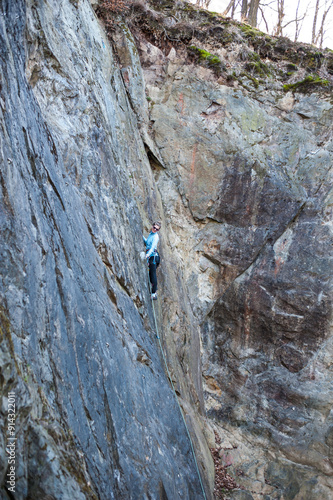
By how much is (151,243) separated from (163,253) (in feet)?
5.06

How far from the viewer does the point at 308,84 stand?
12.5m

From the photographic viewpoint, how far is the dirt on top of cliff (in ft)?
40.0

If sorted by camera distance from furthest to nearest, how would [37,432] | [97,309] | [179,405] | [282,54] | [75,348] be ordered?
1. [282,54]
2. [179,405]
3. [97,309]
4. [75,348]
5. [37,432]

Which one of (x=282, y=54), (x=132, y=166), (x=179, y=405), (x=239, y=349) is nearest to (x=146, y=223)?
(x=132, y=166)

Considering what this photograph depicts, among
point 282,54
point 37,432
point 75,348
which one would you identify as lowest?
point 37,432

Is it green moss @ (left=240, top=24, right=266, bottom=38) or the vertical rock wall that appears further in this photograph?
green moss @ (left=240, top=24, right=266, bottom=38)

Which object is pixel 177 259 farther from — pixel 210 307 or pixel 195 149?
pixel 195 149

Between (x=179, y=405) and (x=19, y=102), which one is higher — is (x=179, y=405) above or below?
below

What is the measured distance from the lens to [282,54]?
1323 cm

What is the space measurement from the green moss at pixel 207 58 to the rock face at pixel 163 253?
7 centimetres

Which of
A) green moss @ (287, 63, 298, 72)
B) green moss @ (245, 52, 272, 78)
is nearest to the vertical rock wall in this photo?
green moss @ (245, 52, 272, 78)

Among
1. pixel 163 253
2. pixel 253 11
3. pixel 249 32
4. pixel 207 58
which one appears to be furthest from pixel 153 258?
pixel 253 11

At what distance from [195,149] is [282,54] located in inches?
209

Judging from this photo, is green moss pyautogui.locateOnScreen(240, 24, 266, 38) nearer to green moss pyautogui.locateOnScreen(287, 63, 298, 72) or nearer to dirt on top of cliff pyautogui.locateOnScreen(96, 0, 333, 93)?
dirt on top of cliff pyautogui.locateOnScreen(96, 0, 333, 93)
